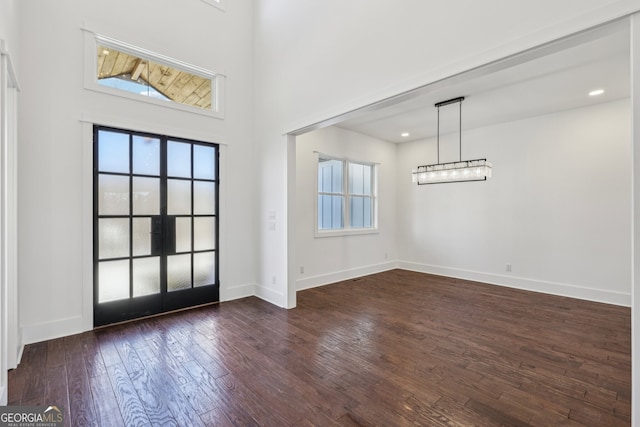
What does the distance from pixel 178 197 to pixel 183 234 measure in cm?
53

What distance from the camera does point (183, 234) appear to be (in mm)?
4074

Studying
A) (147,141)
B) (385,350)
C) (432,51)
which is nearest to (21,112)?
(147,141)

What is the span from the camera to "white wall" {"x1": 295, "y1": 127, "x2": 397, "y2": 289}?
204 inches

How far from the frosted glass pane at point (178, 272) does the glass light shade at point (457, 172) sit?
3.75m

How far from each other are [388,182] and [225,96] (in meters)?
4.11

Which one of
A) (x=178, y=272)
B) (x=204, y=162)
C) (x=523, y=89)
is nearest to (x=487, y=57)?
(x=523, y=89)

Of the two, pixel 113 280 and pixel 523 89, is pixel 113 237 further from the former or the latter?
pixel 523 89

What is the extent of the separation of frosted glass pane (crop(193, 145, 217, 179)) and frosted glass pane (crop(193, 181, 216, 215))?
121 millimetres

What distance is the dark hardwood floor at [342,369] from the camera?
1975 mm

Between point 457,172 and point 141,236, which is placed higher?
point 457,172

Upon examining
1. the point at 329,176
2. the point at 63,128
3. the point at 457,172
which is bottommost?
the point at 457,172

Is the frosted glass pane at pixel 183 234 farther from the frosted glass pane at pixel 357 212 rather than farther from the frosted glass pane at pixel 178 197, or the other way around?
the frosted glass pane at pixel 357 212

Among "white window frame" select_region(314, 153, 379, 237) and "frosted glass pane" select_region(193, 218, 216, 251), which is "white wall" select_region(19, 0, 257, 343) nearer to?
"frosted glass pane" select_region(193, 218, 216, 251)

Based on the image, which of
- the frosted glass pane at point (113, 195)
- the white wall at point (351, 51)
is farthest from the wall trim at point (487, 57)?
the frosted glass pane at point (113, 195)
